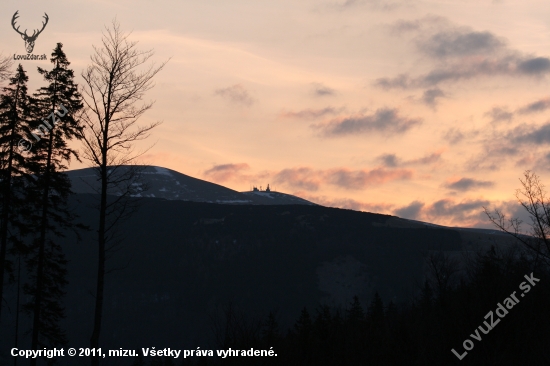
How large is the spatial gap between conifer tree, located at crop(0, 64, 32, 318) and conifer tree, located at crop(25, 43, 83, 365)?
2.42 feet

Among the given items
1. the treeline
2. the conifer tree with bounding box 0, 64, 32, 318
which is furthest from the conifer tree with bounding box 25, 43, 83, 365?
the treeline

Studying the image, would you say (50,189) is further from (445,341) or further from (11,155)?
(445,341)

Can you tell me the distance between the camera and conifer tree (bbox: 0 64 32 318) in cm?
2653

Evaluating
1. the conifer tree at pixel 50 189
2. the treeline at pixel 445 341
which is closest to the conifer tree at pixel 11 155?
the conifer tree at pixel 50 189

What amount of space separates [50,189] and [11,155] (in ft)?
8.20

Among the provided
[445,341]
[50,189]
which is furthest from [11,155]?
[445,341]

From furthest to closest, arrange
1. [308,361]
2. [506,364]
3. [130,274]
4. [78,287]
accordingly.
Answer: [130,274] < [78,287] < [308,361] < [506,364]

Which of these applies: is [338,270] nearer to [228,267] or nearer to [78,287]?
[228,267]

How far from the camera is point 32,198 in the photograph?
27281mm

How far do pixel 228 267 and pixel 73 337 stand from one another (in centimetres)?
5992

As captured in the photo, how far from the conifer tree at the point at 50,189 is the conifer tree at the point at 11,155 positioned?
Answer: 2.42 ft

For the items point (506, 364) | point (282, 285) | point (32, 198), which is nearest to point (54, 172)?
point (32, 198)

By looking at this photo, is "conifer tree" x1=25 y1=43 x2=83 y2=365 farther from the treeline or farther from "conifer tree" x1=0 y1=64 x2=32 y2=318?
the treeline

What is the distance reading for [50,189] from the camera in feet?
90.9
